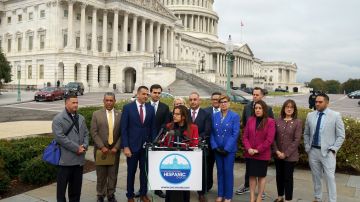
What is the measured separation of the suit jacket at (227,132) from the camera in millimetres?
7793

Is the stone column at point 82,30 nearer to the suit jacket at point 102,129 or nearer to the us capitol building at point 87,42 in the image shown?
the us capitol building at point 87,42

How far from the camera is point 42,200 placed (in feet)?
26.3

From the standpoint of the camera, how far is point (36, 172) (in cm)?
913

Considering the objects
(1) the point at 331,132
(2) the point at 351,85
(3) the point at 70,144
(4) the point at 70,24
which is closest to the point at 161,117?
(3) the point at 70,144

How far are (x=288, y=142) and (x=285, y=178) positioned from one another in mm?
777

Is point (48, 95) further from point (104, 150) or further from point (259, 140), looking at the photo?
point (259, 140)

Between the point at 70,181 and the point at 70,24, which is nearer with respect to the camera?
the point at 70,181

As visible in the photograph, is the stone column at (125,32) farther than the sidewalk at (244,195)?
Yes

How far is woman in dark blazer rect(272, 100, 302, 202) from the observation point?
7.91m

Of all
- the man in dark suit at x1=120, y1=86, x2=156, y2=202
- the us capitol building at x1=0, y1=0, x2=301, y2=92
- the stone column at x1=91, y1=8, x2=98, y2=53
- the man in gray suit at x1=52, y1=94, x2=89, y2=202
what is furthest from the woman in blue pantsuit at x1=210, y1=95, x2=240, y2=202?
the stone column at x1=91, y1=8, x2=98, y2=53

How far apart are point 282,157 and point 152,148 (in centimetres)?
300

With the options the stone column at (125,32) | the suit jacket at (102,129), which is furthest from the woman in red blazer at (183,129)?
the stone column at (125,32)

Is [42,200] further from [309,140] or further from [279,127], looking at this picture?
[309,140]

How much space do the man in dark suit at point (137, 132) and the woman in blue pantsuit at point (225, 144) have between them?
1.36 m
